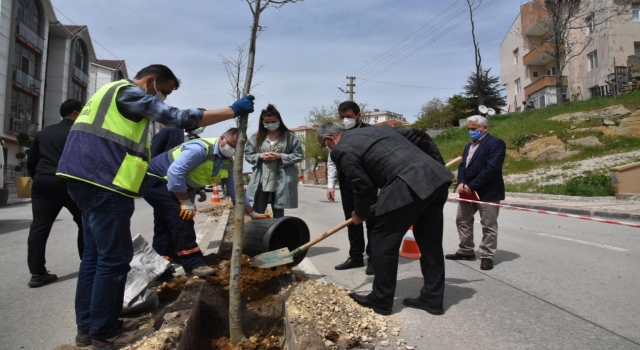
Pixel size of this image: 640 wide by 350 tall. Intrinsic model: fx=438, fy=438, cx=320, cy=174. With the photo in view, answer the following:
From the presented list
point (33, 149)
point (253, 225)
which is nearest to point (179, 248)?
point (253, 225)

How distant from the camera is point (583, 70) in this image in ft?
108

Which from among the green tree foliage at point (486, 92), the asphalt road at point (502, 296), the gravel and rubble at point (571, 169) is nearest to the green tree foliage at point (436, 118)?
the green tree foliage at point (486, 92)

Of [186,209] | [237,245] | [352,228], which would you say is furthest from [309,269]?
[237,245]

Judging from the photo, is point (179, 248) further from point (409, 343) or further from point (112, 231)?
point (409, 343)

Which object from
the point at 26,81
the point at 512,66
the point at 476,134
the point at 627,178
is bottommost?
the point at 627,178

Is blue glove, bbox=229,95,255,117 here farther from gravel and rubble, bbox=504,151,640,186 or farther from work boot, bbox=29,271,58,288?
gravel and rubble, bbox=504,151,640,186

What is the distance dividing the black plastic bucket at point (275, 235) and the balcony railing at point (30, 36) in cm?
3108

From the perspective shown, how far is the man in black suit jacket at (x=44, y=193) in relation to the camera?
427 centimetres

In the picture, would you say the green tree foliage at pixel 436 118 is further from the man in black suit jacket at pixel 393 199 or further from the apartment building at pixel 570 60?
the man in black suit jacket at pixel 393 199

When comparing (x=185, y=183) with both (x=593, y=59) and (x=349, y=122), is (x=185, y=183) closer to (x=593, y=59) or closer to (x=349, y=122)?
(x=349, y=122)

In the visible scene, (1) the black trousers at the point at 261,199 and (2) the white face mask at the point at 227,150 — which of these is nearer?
(2) the white face mask at the point at 227,150

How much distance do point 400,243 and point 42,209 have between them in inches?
138

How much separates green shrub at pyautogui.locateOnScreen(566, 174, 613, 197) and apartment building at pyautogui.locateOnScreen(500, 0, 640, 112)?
17.9 metres

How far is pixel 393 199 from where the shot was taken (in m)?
3.19
